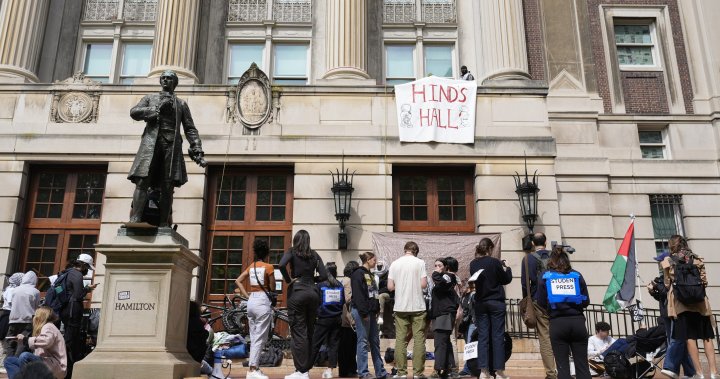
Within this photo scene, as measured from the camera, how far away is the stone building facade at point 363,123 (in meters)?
16.2

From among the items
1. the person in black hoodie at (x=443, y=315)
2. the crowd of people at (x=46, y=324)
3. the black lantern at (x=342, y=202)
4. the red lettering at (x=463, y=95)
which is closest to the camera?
the crowd of people at (x=46, y=324)

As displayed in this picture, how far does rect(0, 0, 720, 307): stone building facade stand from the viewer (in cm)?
1616

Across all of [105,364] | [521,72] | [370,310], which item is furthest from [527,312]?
[521,72]

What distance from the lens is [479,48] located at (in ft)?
63.8

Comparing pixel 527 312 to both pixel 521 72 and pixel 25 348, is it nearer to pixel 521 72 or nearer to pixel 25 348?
pixel 25 348

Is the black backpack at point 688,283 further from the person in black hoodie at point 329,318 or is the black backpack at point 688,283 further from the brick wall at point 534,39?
the brick wall at point 534,39

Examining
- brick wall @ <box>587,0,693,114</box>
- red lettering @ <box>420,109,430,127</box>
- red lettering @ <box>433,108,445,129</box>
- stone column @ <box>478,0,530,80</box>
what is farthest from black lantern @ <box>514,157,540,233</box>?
brick wall @ <box>587,0,693,114</box>

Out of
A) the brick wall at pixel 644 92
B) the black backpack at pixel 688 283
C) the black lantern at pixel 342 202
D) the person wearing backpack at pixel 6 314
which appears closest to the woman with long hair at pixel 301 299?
the black backpack at pixel 688 283

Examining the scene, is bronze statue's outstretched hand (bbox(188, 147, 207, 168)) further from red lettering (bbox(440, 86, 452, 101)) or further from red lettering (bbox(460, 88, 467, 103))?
red lettering (bbox(460, 88, 467, 103))

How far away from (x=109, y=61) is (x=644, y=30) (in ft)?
61.1

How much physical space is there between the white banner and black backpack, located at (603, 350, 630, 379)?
755 cm

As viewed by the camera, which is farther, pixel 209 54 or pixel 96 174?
pixel 209 54

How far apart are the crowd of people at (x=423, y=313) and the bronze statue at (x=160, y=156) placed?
5.02 ft

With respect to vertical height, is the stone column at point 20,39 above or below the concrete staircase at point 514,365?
above
